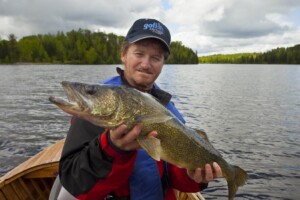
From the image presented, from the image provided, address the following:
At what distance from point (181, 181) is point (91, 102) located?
1.77 meters

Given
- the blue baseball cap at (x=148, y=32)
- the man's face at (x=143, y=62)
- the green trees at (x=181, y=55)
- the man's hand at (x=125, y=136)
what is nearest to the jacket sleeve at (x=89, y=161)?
the man's hand at (x=125, y=136)

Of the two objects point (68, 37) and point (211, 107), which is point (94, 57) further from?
point (211, 107)

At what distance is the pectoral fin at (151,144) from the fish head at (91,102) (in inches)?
14.6

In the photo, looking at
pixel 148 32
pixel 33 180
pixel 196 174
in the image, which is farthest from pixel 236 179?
pixel 33 180

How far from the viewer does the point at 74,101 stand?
3.03 metres

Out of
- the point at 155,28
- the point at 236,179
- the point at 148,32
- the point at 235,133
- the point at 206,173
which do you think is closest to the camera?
the point at 206,173

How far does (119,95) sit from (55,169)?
3646 millimetres

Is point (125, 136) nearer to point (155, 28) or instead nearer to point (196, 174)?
point (196, 174)

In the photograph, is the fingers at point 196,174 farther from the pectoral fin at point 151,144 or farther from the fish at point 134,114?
the pectoral fin at point 151,144

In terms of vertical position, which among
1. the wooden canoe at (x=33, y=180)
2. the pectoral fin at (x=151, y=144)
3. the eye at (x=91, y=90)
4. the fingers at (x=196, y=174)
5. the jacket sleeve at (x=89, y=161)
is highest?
the eye at (x=91, y=90)

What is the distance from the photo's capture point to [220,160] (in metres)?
4.02

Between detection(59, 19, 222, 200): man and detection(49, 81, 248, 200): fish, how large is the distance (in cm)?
10

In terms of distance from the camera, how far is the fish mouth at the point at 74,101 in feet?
9.63

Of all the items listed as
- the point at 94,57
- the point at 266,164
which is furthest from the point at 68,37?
the point at 266,164
